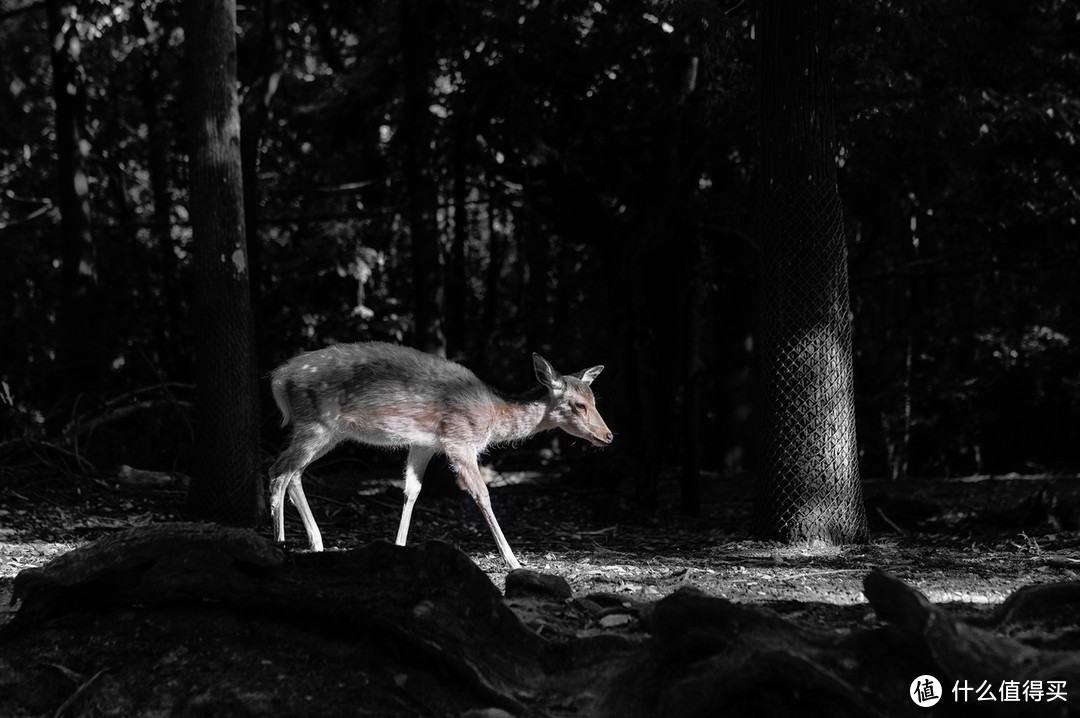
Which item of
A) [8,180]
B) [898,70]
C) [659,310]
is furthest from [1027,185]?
[8,180]

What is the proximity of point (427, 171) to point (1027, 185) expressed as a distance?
307 inches

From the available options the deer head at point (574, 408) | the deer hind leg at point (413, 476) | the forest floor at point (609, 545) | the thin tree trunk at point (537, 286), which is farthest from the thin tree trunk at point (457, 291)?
the deer hind leg at point (413, 476)

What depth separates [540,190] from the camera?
55.3ft

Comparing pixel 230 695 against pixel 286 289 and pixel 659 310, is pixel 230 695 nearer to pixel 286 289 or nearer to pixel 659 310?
pixel 659 310

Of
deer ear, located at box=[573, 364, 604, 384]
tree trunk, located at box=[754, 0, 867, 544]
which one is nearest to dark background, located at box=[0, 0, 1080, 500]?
tree trunk, located at box=[754, 0, 867, 544]

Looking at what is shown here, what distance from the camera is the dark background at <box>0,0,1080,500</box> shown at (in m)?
14.0

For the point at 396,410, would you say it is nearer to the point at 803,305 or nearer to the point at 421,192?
Result: the point at 803,305

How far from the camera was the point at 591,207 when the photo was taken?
53.6ft

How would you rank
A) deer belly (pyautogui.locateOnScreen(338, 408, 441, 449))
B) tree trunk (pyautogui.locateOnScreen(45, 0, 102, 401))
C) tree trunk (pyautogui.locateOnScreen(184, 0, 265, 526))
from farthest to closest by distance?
tree trunk (pyautogui.locateOnScreen(45, 0, 102, 401)), tree trunk (pyautogui.locateOnScreen(184, 0, 265, 526)), deer belly (pyautogui.locateOnScreen(338, 408, 441, 449))

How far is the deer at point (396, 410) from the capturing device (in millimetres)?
8719

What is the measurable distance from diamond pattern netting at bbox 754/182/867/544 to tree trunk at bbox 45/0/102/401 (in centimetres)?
1113

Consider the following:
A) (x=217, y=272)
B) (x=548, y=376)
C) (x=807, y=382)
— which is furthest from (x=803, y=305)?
(x=217, y=272)

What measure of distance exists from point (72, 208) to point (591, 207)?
25.3 ft

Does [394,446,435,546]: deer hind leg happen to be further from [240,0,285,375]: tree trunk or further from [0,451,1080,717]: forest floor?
[240,0,285,375]: tree trunk
